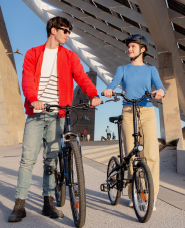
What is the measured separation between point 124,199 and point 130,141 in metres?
0.97

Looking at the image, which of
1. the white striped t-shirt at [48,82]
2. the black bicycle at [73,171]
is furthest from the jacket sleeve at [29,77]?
the black bicycle at [73,171]

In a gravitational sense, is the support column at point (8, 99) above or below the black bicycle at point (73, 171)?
above

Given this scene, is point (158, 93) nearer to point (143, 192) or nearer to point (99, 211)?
point (143, 192)

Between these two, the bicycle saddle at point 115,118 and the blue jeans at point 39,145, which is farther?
the bicycle saddle at point 115,118

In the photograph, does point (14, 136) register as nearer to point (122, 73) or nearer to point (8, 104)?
point (8, 104)

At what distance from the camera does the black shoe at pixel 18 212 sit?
3154 millimetres

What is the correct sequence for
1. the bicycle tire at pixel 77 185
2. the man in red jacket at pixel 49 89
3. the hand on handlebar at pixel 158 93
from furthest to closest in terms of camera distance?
the hand on handlebar at pixel 158 93, the man in red jacket at pixel 49 89, the bicycle tire at pixel 77 185

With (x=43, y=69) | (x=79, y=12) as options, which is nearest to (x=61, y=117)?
(x=43, y=69)

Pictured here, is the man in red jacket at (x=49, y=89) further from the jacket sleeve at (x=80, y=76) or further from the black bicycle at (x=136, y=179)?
the black bicycle at (x=136, y=179)

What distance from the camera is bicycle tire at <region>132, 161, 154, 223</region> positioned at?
2989mm

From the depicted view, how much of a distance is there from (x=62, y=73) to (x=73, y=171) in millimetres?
1140

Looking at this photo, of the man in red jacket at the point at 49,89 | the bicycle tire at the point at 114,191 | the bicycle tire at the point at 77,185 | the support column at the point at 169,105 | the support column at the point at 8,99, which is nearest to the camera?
the bicycle tire at the point at 77,185

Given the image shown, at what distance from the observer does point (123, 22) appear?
22609mm

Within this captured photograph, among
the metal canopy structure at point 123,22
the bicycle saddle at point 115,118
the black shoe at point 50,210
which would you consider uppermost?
the metal canopy structure at point 123,22
